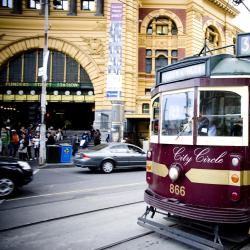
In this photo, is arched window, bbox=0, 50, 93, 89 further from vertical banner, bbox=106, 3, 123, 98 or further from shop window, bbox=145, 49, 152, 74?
shop window, bbox=145, 49, 152, 74

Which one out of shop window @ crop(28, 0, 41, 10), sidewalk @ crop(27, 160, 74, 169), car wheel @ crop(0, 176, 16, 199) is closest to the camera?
car wheel @ crop(0, 176, 16, 199)

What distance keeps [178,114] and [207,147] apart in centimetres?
83

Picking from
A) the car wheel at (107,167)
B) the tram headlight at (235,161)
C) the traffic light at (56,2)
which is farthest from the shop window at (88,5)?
the tram headlight at (235,161)

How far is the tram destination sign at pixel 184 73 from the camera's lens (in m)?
5.64

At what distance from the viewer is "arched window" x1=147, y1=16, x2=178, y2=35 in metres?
35.3

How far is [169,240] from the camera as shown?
5.86m

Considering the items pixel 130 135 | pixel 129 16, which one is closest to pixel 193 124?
pixel 130 135

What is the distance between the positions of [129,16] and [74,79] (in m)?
8.23

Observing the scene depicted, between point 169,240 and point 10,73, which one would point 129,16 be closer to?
point 10,73

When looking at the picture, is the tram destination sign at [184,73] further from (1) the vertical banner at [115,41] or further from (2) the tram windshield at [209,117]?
(1) the vertical banner at [115,41]

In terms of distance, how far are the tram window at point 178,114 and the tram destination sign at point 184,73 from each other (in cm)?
33

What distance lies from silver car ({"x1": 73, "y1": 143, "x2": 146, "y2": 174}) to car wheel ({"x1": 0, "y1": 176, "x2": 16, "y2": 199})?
5.72 meters

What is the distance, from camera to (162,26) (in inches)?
1401

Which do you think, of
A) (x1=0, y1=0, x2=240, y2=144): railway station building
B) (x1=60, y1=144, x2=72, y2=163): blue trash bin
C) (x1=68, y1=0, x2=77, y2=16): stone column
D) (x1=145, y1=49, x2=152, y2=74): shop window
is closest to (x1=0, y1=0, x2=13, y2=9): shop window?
(x1=0, y1=0, x2=240, y2=144): railway station building
